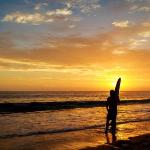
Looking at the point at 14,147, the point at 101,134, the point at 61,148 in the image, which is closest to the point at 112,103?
the point at 101,134

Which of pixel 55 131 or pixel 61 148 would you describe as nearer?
pixel 61 148

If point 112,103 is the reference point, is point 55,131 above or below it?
below

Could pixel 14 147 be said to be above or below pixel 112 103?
below

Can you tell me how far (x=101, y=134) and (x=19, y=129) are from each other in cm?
463

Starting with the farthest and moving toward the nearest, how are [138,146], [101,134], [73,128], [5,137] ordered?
1. [73,128]
2. [101,134]
3. [5,137]
4. [138,146]

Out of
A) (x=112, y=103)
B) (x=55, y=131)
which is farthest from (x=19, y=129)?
(x=112, y=103)

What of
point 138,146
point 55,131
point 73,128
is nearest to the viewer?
point 138,146

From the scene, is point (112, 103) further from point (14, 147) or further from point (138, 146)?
point (14, 147)

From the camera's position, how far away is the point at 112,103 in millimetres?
15633

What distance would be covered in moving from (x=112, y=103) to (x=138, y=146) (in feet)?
14.6

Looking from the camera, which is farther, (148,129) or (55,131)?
(148,129)

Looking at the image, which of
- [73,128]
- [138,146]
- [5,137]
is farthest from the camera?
[73,128]

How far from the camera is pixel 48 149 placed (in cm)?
1164

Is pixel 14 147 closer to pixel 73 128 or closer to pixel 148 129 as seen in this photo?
pixel 73 128
